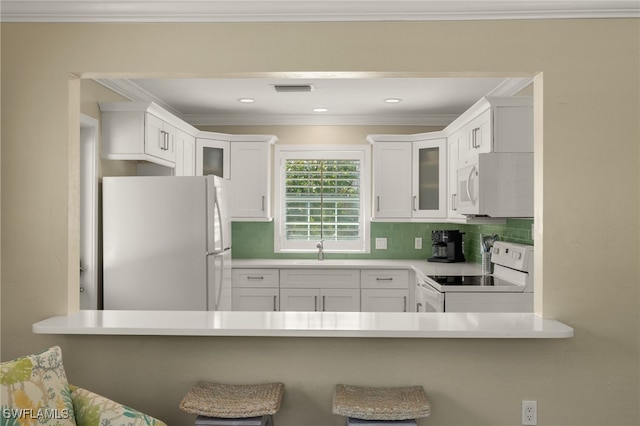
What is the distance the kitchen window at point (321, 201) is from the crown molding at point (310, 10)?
3040mm

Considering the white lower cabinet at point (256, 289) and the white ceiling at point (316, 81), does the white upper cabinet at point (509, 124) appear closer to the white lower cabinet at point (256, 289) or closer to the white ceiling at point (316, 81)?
the white ceiling at point (316, 81)

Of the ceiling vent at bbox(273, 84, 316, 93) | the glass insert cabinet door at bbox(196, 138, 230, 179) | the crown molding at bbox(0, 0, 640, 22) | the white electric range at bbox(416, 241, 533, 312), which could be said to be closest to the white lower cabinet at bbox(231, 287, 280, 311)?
the glass insert cabinet door at bbox(196, 138, 230, 179)

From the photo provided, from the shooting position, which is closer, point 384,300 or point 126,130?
point 126,130

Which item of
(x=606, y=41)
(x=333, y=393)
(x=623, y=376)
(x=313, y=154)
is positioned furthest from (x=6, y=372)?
(x=313, y=154)

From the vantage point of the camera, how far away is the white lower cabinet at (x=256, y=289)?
4875 millimetres

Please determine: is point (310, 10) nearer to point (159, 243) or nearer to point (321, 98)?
point (159, 243)

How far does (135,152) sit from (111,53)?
139cm

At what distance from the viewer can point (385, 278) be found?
491 cm

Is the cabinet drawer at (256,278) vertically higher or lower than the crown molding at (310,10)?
lower

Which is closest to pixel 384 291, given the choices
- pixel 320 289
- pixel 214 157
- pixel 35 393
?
pixel 320 289

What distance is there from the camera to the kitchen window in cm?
554

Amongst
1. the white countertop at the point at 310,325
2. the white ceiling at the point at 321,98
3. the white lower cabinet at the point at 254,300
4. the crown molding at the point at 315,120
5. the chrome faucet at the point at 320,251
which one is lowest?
the white lower cabinet at the point at 254,300

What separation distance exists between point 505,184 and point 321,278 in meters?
1.86

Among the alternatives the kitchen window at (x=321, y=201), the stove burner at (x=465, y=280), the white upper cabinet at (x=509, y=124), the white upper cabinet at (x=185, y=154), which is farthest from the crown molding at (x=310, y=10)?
the kitchen window at (x=321, y=201)
